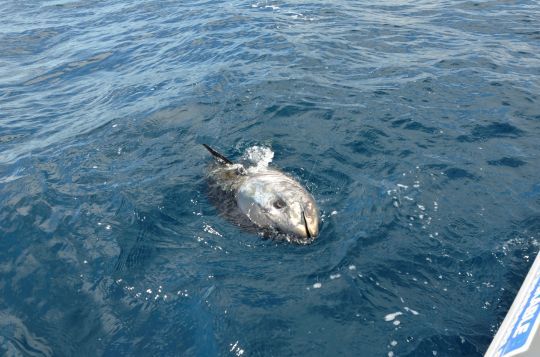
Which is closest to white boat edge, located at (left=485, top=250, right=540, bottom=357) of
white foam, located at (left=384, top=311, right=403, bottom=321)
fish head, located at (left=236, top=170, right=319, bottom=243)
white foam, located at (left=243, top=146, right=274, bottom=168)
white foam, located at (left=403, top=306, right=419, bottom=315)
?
→ white foam, located at (left=403, top=306, right=419, bottom=315)

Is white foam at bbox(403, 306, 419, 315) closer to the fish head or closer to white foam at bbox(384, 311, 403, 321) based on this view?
white foam at bbox(384, 311, 403, 321)

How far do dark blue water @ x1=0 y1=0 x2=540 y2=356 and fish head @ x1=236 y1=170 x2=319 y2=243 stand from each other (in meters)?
0.33

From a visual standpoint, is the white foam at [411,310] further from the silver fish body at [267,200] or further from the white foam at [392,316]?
the silver fish body at [267,200]

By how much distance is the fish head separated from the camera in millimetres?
7270

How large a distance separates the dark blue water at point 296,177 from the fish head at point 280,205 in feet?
1.07

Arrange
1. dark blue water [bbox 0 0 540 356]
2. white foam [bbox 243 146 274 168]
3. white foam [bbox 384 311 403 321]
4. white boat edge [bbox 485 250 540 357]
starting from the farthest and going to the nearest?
white foam [bbox 243 146 274 168], dark blue water [bbox 0 0 540 356], white foam [bbox 384 311 403 321], white boat edge [bbox 485 250 540 357]

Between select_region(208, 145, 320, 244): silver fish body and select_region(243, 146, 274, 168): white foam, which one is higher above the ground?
select_region(208, 145, 320, 244): silver fish body

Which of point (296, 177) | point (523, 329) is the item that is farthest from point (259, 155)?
point (523, 329)

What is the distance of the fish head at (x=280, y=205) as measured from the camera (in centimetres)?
727

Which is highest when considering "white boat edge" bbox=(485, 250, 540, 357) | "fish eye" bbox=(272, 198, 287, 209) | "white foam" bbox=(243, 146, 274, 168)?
"white boat edge" bbox=(485, 250, 540, 357)

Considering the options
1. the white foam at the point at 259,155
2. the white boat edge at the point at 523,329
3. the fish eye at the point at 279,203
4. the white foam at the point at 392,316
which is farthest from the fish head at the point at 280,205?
the white boat edge at the point at 523,329

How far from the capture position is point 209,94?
13242mm

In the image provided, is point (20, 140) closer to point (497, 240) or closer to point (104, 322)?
point (104, 322)

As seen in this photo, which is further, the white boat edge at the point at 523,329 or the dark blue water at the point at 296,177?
the dark blue water at the point at 296,177
